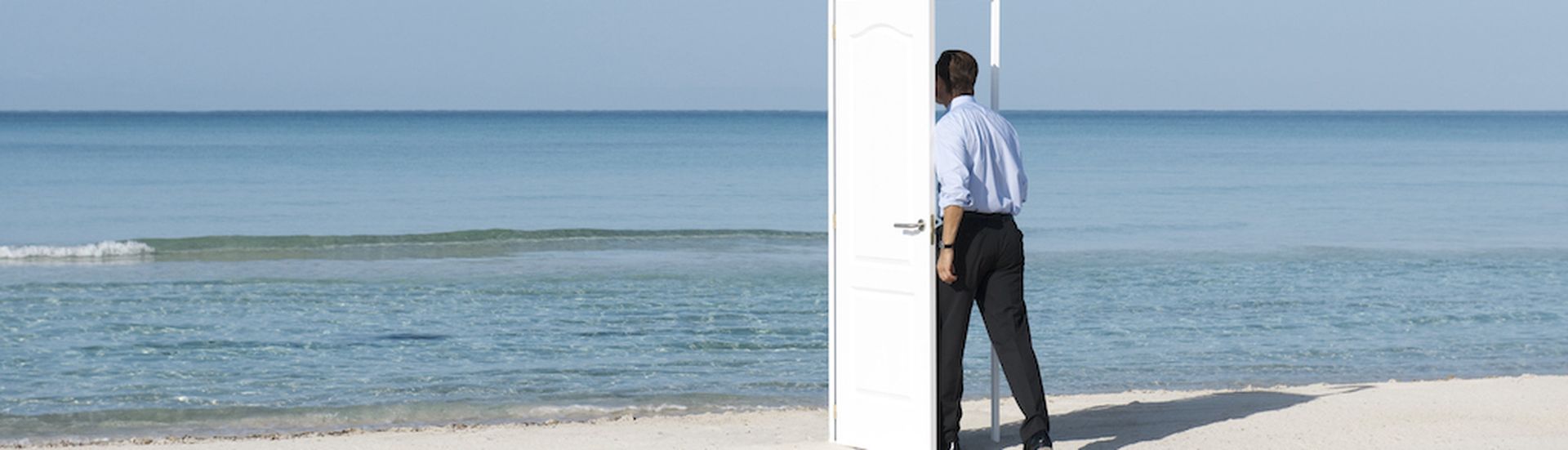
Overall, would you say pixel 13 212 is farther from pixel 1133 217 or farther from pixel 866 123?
pixel 866 123

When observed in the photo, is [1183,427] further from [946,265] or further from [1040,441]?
[946,265]

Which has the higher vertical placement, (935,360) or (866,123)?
(866,123)

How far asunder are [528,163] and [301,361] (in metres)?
33.8

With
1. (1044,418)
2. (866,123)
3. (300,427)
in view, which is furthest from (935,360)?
(300,427)

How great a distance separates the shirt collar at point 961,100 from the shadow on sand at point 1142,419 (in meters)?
1.43

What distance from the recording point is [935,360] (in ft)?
18.1

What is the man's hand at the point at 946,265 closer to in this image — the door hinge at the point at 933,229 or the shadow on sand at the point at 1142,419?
the door hinge at the point at 933,229

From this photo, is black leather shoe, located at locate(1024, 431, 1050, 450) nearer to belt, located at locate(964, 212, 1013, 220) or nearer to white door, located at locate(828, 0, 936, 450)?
white door, located at locate(828, 0, 936, 450)

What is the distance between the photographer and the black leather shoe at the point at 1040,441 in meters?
5.72

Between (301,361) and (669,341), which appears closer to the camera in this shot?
(301,361)

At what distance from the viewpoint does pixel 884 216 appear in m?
5.54

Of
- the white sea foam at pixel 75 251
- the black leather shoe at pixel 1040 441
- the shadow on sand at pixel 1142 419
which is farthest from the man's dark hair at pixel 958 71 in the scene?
the white sea foam at pixel 75 251

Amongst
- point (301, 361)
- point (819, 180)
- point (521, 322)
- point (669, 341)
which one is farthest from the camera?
point (819, 180)

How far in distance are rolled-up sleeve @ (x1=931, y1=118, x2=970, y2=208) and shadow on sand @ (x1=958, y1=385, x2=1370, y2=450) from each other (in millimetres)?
1277
